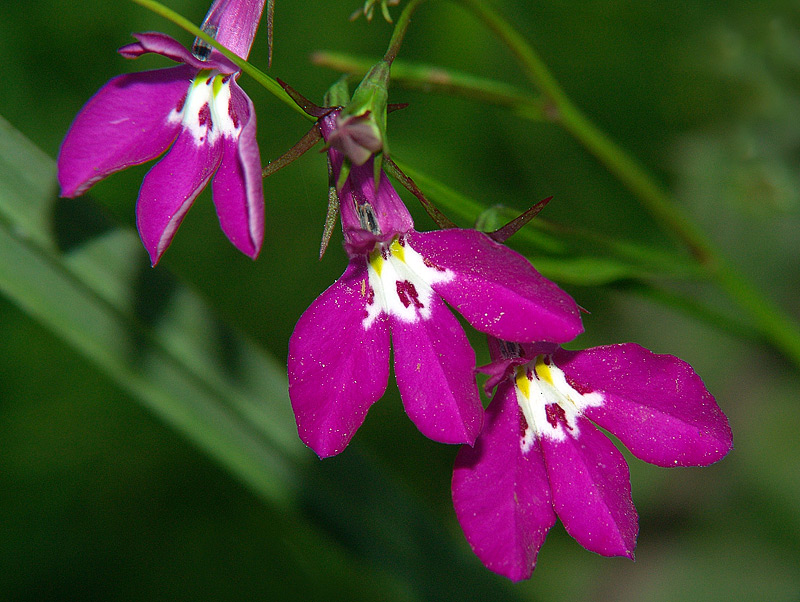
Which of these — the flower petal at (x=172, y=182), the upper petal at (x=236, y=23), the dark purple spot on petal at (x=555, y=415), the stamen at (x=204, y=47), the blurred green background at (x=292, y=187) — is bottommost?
the blurred green background at (x=292, y=187)

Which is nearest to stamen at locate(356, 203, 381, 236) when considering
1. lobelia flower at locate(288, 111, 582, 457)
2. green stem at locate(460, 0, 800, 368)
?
lobelia flower at locate(288, 111, 582, 457)

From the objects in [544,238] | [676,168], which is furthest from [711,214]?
[544,238]

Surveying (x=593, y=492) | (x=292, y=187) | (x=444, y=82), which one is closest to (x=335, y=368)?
(x=593, y=492)

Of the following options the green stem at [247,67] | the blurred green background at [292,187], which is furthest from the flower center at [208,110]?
the blurred green background at [292,187]

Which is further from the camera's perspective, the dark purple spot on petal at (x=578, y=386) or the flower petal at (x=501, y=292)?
the dark purple spot on petal at (x=578, y=386)

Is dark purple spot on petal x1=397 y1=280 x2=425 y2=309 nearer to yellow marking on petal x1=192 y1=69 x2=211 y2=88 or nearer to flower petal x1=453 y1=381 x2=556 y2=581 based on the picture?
flower petal x1=453 y1=381 x2=556 y2=581

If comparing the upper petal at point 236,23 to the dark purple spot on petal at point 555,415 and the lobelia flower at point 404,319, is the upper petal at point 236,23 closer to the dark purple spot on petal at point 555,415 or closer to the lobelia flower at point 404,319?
the lobelia flower at point 404,319

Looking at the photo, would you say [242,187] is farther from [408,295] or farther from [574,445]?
[574,445]
